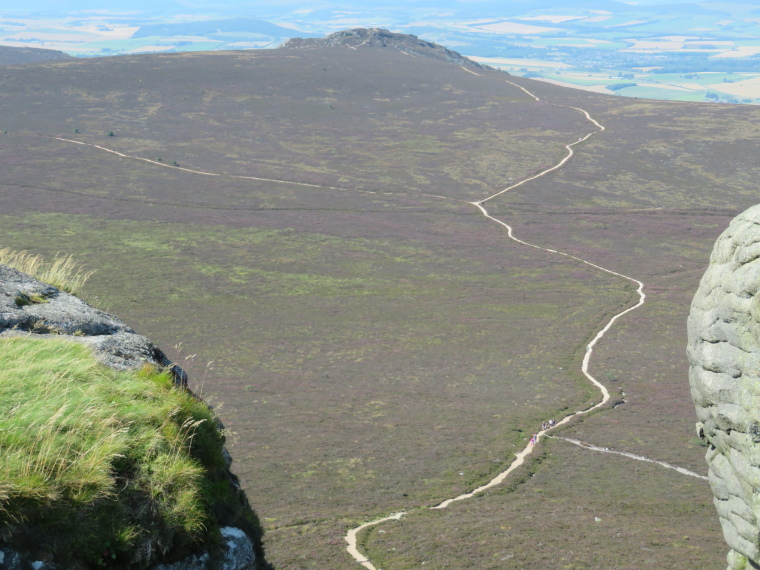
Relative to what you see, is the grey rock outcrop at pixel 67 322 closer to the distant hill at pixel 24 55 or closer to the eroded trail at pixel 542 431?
the eroded trail at pixel 542 431

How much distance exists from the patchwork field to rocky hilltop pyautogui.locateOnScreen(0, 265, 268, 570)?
305 inches

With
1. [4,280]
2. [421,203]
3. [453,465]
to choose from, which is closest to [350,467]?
[453,465]

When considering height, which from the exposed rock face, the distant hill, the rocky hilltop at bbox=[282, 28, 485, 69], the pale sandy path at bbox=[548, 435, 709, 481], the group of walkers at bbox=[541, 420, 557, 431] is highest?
the rocky hilltop at bbox=[282, 28, 485, 69]

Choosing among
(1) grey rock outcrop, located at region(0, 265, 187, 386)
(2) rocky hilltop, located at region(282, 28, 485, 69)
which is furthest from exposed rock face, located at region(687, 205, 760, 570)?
(2) rocky hilltop, located at region(282, 28, 485, 69)

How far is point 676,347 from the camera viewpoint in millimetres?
43781

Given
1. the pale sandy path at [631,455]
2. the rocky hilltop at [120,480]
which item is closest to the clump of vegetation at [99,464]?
the rocky hilltop at [120,480]

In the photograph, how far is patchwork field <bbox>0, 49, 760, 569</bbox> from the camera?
75.5 feet

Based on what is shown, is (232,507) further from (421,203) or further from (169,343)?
(421,203)

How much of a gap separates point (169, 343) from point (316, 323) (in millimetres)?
9559

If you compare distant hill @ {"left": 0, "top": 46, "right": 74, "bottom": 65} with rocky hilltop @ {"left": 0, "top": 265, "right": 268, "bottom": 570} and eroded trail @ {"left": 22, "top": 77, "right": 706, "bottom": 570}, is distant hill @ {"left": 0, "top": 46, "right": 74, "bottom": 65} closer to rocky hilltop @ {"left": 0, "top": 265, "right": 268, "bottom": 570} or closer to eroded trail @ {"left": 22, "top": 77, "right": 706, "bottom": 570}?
eroded trail @ {"left": 22, "top": 77, "right": 706, "bottom": 570}

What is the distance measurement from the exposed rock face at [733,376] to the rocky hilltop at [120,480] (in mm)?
5884

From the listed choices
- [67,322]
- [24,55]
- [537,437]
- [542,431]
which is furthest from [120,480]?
[24,55]

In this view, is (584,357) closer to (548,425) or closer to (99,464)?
(548,425)

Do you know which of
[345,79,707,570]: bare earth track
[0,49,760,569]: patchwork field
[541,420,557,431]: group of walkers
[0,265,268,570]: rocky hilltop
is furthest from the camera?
[541,420,557,431]: group of walkers
